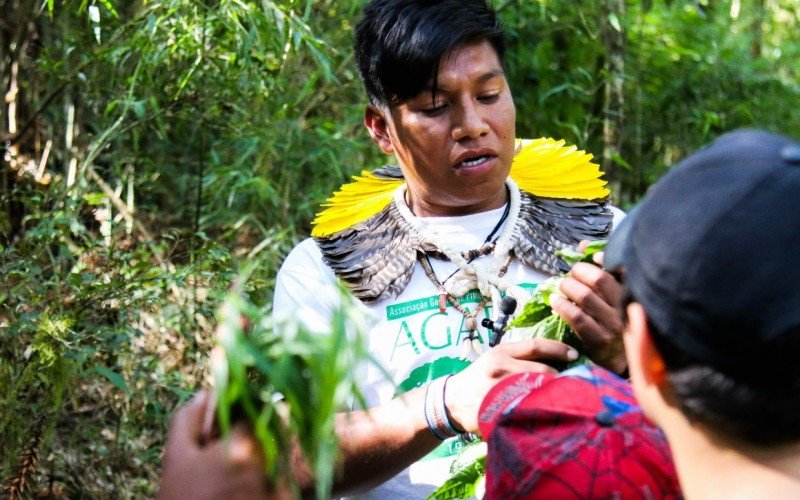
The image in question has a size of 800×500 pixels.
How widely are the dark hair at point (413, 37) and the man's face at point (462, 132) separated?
3 centimetres

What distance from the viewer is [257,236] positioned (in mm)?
4273

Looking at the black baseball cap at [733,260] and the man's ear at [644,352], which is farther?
the man's ear at [644,352]

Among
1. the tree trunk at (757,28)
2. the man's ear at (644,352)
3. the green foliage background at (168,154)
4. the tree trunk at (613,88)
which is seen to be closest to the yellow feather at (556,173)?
the green foliage background at (168,154)

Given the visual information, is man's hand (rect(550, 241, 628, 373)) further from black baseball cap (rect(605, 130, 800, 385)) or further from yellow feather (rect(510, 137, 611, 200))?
yellow feather (rect(510, 137, 611, 200))

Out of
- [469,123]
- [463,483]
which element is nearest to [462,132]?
[469,123]

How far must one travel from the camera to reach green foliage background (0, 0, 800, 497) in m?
Result: 3.00

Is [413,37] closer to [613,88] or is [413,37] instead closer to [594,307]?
[594,307]

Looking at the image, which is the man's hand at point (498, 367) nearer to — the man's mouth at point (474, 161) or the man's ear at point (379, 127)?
the man's mouth at point (474, 161)

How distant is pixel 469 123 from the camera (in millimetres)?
2400

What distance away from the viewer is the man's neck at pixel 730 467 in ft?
3.79

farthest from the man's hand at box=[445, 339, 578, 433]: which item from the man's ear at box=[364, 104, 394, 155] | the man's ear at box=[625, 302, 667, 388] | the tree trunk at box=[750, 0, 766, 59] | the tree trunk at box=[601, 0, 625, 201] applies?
the tree trunk at box=[750, 0, 766, 59]

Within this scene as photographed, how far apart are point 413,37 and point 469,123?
27cm

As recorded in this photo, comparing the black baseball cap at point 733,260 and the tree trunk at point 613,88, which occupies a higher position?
the black baseball cap at point 733,260

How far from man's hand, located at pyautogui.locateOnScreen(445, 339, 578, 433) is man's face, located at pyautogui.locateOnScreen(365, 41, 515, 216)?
79 cm
